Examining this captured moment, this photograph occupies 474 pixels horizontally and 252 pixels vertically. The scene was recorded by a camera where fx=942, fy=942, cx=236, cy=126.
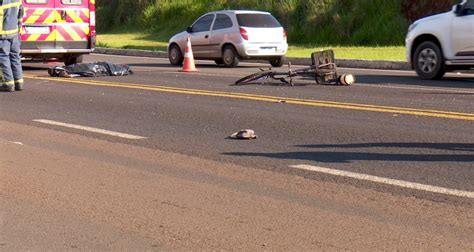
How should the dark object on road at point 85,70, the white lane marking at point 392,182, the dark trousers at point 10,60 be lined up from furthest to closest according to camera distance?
the dark object on road at point 85,70, the dark trousers at point 10,60, the white lane marking at point 392,182

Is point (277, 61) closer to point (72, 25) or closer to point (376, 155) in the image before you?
point (72, 25)

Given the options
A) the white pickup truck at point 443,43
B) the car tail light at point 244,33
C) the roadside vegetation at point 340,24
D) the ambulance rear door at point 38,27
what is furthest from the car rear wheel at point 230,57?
the white pickup truck at point 443,43

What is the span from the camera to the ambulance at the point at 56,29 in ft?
67.5

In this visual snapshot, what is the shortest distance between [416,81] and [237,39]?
22.4 feet

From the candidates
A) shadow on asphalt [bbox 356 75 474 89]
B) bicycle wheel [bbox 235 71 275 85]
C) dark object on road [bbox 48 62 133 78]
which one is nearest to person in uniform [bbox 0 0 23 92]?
dark object on road [bbox 48 62 133 78]

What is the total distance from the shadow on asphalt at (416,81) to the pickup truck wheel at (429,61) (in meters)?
0.17

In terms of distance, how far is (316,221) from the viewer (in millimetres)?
6121

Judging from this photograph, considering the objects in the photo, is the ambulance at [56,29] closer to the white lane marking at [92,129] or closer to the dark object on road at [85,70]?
the dark object on road at [85,70]

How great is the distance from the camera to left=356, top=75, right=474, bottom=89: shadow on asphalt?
16.4 m

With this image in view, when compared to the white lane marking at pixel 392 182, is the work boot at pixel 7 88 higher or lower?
lower

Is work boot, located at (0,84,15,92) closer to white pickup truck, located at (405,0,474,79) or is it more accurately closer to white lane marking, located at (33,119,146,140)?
white lane marking, located at (33,119,146,140)

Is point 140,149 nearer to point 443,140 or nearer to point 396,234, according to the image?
point 443,140

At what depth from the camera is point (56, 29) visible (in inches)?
826

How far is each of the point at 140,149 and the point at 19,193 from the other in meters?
2.21
